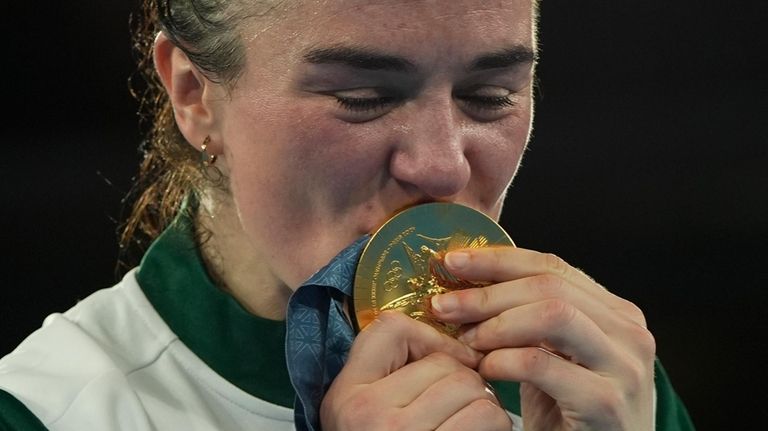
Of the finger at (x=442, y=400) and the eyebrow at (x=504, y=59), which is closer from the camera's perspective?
the finger at (x=442, y=400)

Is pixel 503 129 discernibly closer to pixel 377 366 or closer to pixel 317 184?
pixel 317 184

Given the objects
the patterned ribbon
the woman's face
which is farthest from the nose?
the patterned ribbon

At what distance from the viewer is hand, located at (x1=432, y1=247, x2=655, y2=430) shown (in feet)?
5.55

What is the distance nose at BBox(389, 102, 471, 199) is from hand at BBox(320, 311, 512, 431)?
0.61 feet

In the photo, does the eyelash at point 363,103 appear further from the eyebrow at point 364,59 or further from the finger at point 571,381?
the finger at point 571,381

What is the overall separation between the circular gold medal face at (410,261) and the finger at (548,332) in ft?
0.27

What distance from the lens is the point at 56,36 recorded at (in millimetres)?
3258

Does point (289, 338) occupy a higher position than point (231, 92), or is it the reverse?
point (231, 92)

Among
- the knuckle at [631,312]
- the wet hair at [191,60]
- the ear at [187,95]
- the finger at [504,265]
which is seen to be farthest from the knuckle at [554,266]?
the ear at [187,95]

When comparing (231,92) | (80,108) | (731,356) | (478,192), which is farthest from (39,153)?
(731,356)

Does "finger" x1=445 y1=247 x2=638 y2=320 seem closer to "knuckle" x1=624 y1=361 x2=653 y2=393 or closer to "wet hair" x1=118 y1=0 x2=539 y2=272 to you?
"knuckle" x1=624 y1=361 x2=653 y2=393

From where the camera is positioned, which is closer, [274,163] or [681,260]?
[274,163]

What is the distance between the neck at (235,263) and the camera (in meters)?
2.07

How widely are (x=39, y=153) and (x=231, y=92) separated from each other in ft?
4.83
